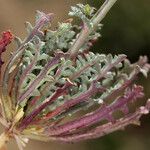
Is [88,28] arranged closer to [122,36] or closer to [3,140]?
[3,140]

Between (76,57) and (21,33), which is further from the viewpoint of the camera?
(21,33)

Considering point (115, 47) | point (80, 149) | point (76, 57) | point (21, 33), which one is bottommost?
point (80, 149)

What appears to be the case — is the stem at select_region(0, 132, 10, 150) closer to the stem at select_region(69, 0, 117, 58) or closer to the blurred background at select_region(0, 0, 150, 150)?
the stem at select_region(69, 0, 117, 58)

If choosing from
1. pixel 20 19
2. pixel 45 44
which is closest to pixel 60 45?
pixel 45 44

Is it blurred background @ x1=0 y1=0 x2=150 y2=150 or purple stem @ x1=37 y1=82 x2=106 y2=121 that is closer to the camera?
purple stem @ x1=37 y1=82 x2=106 y2=121

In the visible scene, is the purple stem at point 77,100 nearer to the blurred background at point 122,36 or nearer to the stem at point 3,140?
the stem at point 3,140

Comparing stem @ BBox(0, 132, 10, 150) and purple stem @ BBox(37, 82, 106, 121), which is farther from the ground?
stem @ BBox(0, 132, 10, 150)

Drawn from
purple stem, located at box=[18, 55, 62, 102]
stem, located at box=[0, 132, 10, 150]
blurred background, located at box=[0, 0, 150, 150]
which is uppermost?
purple stem, located at box=[18, 55, 62, 102]

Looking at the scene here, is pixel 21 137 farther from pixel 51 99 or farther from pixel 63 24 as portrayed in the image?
pixel 63 24

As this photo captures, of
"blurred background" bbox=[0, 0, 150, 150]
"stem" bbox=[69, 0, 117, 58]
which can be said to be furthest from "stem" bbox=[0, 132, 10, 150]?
"blurred background" bbox=[0, 0, 150, 150]
